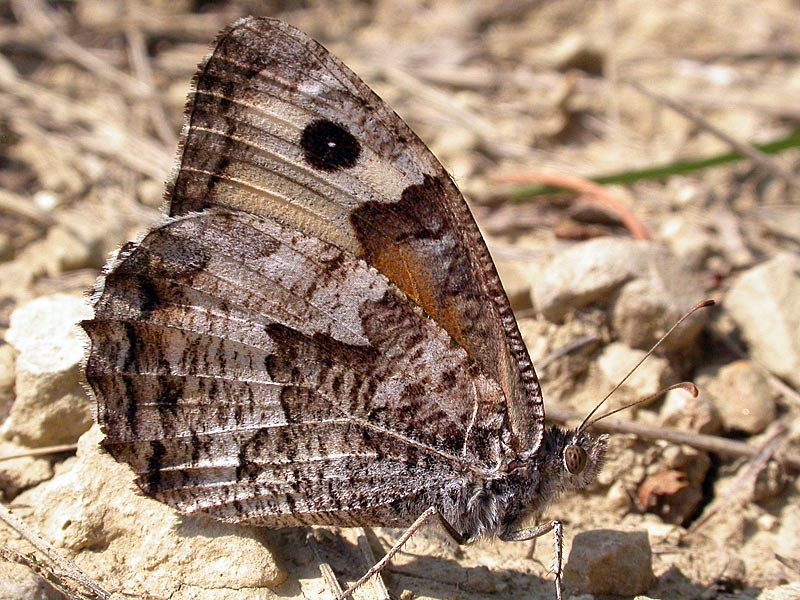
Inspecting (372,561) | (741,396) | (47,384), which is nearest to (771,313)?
(741,396)

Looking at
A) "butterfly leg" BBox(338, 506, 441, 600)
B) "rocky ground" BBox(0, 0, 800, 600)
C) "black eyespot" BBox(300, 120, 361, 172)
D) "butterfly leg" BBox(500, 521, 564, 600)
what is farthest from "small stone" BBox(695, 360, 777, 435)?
"black eyespot" BBox(300, 120, 361, 172)

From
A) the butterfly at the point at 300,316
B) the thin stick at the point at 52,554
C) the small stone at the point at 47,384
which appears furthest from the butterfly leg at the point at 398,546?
the small stone at the point at 47,384

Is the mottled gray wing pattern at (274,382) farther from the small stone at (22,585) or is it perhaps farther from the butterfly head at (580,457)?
the small stone at (22,585)

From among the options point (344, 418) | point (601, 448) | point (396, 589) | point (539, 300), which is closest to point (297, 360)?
point (344, 418)

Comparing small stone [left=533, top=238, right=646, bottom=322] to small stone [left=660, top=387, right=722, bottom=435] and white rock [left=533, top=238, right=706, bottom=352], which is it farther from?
small stone [left=660, top=387, right=722, bottom=435]

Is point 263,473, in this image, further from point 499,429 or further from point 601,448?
point 601,448

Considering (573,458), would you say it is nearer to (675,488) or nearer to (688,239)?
(675,488)
